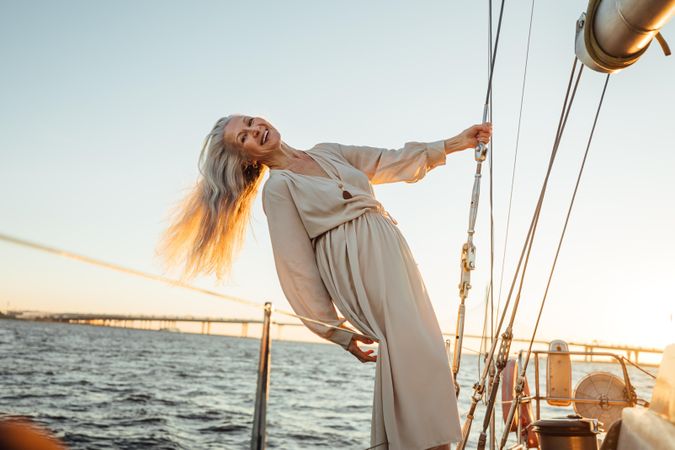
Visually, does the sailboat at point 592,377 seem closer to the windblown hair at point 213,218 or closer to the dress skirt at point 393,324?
the dress skirt at point 393,324

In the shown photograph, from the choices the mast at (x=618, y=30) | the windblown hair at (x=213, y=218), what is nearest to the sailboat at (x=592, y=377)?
the mast at (x=618, y=30)

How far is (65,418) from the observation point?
1023 cm

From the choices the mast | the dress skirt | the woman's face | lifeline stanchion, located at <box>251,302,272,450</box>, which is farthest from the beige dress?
the mast

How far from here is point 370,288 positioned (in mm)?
1740

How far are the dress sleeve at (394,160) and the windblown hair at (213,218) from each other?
0.36 m

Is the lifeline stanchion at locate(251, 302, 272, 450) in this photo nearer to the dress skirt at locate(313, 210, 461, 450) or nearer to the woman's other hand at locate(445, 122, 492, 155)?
the dress skirt at locate(313, 210, 461, 450)

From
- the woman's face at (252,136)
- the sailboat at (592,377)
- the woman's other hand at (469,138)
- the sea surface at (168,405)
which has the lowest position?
the sea surface at (168,405)

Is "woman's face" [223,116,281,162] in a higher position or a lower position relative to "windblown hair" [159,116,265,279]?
higher

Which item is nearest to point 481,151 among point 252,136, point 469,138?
point 469,138

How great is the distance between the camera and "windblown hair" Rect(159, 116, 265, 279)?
6.28 feet

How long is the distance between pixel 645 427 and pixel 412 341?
75 cm

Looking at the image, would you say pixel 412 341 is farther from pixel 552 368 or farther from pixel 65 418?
pixel 65 418

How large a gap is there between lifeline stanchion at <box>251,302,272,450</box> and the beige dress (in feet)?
2.24

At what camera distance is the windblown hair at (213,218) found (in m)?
1.91
